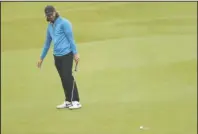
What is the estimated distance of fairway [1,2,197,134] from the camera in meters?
7.69

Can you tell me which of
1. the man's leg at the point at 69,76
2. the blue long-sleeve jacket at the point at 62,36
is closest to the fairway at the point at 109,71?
the man's leg at the point at 69,76

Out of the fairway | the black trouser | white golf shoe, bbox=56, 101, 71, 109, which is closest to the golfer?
the black trouser

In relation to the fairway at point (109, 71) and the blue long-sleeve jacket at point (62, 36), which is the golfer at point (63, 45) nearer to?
the blue long-sleeve jacket at point (62, 36)

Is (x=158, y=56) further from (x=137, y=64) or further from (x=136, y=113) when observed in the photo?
(x=136, y=113)

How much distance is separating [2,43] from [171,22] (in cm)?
492

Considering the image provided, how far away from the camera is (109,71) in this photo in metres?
10.3

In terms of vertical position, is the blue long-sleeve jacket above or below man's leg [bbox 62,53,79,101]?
above

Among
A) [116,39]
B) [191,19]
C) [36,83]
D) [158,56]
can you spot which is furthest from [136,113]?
[191,19]

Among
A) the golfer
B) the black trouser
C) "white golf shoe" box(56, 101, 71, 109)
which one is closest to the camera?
the golfer

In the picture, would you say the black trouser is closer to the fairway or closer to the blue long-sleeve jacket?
the blue long-sleeve jacket

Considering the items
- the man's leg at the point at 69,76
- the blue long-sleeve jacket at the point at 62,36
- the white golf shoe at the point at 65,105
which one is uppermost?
the blue long-sleeve jacket at the point at 62,36

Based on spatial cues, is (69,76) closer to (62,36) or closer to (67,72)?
(67,72)

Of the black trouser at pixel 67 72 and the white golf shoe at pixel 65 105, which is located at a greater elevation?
the black trouser at pixel 67 72

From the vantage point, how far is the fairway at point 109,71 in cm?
769
